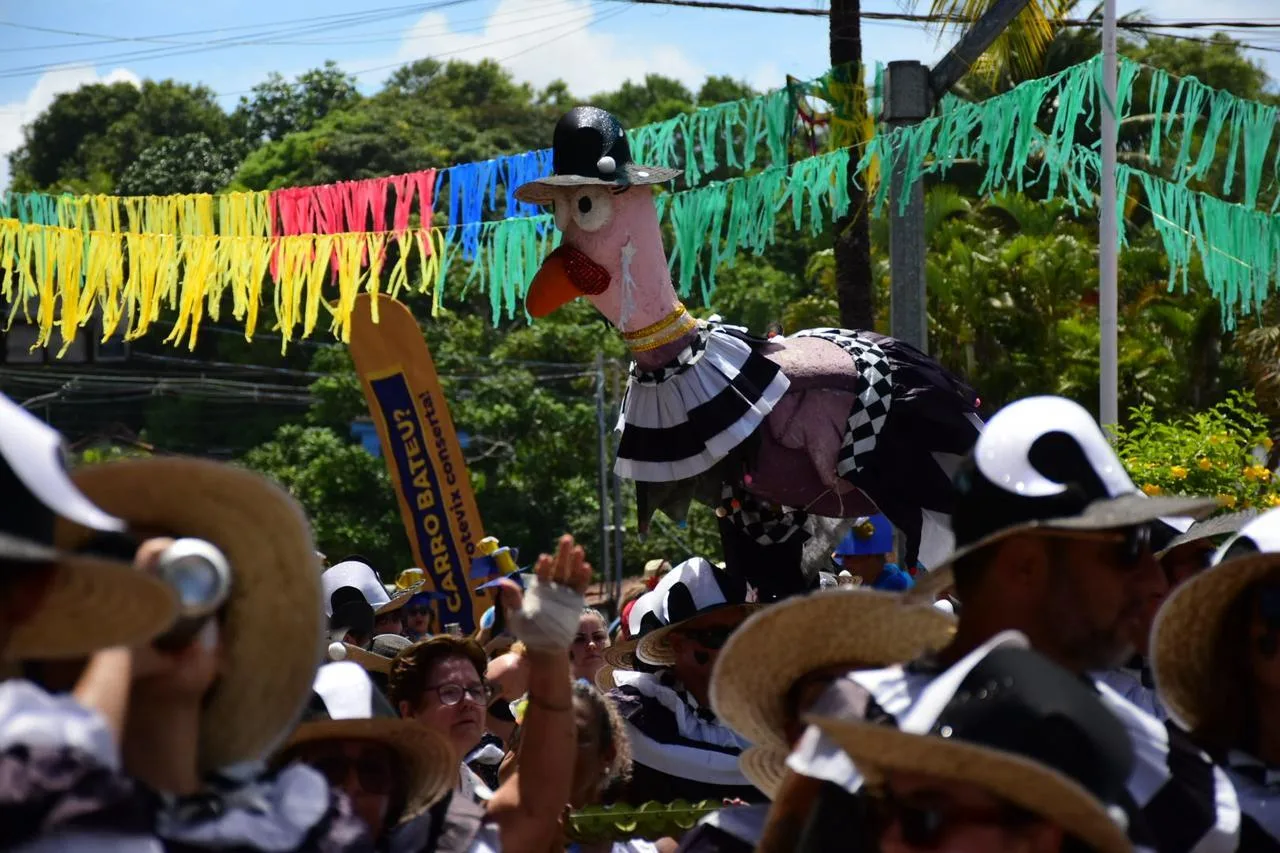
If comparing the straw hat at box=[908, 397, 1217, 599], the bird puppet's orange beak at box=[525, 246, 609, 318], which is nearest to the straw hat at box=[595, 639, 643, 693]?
the bird puppet's orange beak at box=[525, 246, 609, 318]

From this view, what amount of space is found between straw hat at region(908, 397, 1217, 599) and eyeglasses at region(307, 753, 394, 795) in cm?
100

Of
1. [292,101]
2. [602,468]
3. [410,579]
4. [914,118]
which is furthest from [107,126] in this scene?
[914,118]

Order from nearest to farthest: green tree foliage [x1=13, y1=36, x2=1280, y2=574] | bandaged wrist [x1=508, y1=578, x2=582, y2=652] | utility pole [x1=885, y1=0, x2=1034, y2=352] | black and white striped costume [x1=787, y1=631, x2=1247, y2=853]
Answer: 1. black and white striped costume [x1=787, y1=631, x2=1247, y2=853]
2. bandaged wrist [x1=508, y1=578, x2=582, y2=652]
3. utility pole [x1=885, y1=0, x2=1034, y2=352]
4. green tree foliage [x1=13, y1=36, x2=1280, y2=574]

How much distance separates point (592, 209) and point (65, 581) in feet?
13.0

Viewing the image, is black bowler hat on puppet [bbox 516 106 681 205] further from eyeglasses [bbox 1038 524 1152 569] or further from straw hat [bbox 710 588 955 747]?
eyeglasses [bbox 1038 524 1152 569]

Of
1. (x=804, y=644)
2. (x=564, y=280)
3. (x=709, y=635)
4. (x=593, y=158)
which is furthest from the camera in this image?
(x=564, y=280)

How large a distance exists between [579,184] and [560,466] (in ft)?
74.3

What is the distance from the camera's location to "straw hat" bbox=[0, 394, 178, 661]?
2.09 metres

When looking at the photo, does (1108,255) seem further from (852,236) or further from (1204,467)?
(1204,467)

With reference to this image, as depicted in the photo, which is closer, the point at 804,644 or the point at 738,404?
the point at 804,644

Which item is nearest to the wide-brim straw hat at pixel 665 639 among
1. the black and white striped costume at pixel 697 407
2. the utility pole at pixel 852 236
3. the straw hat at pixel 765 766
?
the black and white striped costume at pixel 697 407

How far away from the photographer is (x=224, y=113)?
5106 centimetres

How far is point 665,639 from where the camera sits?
495 centimetres

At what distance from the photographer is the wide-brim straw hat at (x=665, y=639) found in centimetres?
488
